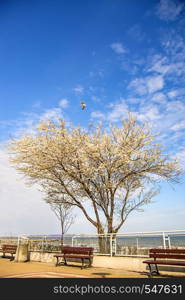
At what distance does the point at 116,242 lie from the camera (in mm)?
10328

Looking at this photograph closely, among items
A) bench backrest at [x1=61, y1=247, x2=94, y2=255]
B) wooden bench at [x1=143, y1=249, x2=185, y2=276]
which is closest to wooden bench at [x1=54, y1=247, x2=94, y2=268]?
bench backrest at [x1=61, y1=247, x2=94, y2=255]

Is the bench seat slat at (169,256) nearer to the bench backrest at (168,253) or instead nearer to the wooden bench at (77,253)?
the bench backrest at (168,253)

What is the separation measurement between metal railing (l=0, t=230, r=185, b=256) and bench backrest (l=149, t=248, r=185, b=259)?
1.83 ft

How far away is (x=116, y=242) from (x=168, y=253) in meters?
2.83

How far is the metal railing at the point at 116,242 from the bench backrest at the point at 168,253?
557 millimetres

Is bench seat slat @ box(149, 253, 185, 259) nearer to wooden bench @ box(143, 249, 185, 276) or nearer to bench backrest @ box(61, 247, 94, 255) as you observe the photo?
wooden bench @ box(143, 249, 185, 276)

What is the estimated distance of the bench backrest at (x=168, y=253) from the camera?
7.52m

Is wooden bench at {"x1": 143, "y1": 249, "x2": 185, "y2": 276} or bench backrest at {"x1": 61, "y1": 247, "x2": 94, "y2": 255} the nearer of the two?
wooden bench at {"x1": 143, "y1": 249, "x2": 185, "y2": 276}

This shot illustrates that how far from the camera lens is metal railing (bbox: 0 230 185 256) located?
8.88 metres

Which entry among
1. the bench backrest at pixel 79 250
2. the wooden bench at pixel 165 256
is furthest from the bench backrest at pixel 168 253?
the bench backrest at pixel 79 250

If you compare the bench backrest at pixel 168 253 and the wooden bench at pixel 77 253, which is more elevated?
the bench backrest at pixel 168 253

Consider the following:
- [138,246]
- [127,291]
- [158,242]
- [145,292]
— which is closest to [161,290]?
[145,292]

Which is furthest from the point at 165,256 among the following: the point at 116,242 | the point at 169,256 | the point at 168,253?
the point at 116,242

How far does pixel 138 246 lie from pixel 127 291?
5309mm
